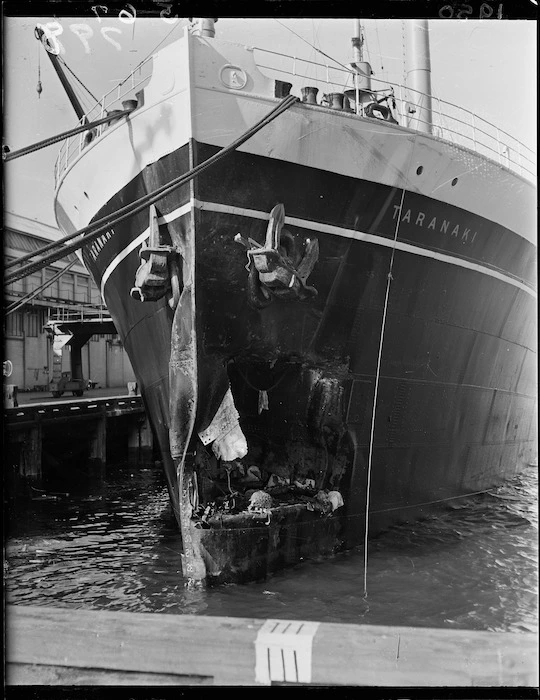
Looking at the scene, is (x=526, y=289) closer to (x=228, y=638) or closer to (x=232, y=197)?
(x=232, y=197)

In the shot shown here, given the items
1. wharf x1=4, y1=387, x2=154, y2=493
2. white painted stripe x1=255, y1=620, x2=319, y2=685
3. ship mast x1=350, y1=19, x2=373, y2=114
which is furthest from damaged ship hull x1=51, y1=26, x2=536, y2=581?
wharf x1=4, y1=387, x2=154, y2=493

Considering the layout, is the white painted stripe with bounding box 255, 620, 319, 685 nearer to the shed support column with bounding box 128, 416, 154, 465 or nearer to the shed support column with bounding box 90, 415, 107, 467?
the shed support column with bounding box 90, 415, 107, 467

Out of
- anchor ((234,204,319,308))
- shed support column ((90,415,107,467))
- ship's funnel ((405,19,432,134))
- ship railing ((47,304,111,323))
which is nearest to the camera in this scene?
anchor ((234,204,319,308))

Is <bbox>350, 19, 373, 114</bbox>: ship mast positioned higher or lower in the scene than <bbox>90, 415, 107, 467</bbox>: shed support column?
higher

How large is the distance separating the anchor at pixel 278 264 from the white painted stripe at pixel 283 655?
3.96 meters

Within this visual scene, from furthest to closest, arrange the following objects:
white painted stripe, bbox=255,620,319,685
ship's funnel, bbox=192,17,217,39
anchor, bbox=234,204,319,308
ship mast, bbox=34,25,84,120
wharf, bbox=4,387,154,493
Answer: wharf, bbox=4,387,154,493 → ship's funnel, bbox=192,17,217,39 → anchor, bbox=234,204,319,308 → ship mast, bbox=34,25,84,120 → white painted stripe, bbox=255,620,319,685

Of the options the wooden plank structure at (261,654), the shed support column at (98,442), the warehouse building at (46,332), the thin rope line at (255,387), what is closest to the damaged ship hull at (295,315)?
the thin rope line at (255,387)

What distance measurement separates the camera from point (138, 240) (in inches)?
309

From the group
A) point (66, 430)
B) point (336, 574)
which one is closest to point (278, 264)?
point (336, 574)

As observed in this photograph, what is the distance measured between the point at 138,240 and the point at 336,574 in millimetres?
4563

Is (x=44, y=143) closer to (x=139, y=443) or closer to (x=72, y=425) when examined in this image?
(x=72, y=425)

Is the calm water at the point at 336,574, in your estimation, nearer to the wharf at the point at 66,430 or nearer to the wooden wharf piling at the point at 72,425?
the wharf at the point at 66,430

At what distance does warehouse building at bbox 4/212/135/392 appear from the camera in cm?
1705

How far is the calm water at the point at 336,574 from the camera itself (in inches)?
255
